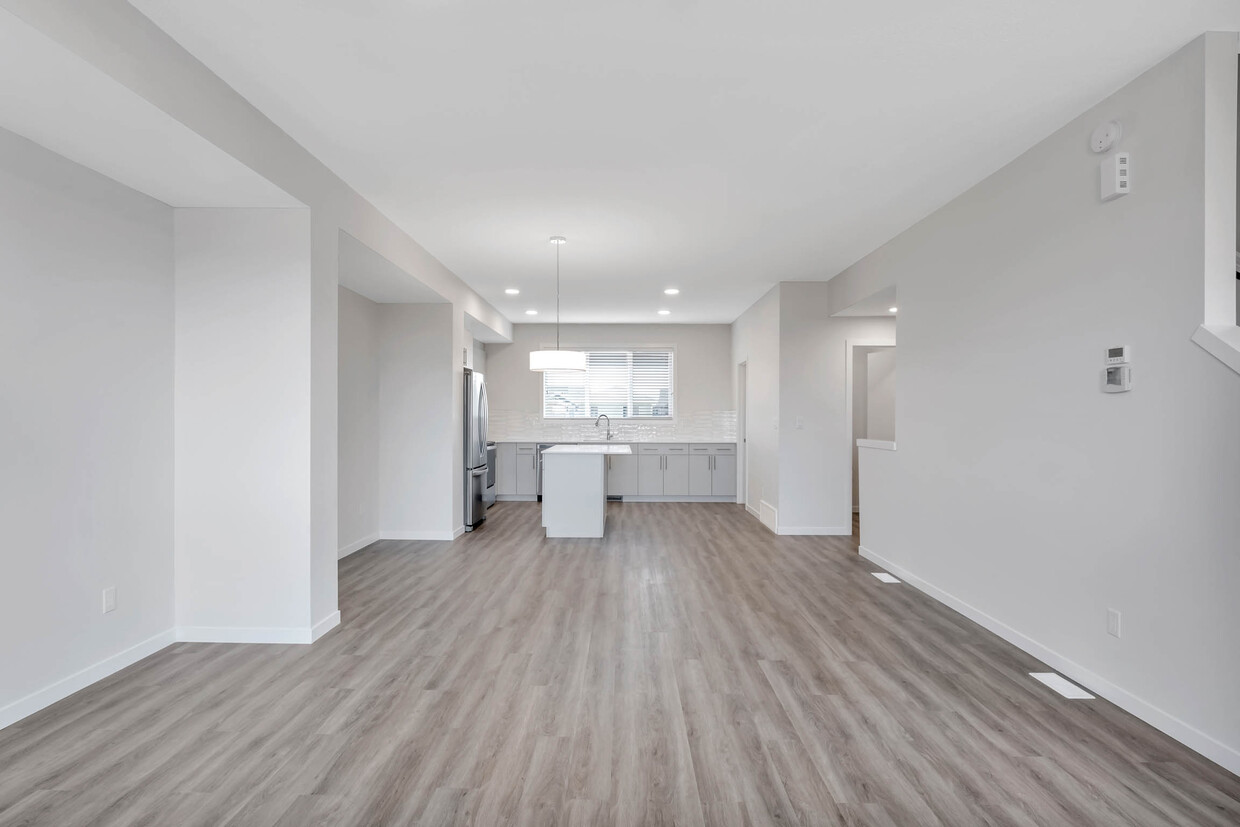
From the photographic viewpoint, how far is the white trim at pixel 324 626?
3.22 m

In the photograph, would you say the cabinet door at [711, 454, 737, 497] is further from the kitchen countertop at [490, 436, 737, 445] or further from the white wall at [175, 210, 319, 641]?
the white wall at [175, 210, 319, 641]

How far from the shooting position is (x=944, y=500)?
390 cm

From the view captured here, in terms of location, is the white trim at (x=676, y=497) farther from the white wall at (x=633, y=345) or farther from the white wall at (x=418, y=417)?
the white wall at (x=418, y=417)

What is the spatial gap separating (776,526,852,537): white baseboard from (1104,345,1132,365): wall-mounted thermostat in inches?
150

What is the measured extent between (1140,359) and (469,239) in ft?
13.6

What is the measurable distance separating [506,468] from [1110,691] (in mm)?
7291

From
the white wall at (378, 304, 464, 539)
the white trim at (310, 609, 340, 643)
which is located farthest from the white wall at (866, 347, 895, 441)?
the white trim at (310, 609, 340, 643)

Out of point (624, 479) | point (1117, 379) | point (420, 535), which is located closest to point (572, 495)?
point (420, 535)

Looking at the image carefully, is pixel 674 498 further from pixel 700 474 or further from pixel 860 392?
pixel 860 392

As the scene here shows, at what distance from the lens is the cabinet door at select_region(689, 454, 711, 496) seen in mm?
8586

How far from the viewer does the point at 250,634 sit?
3189 millimetres

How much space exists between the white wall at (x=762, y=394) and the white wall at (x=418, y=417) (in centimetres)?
329

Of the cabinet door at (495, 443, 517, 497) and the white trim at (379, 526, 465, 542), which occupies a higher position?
the cabinet door at (495, 443, 517, 497)

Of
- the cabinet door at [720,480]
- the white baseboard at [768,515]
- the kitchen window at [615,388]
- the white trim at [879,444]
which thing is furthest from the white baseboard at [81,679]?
the cabinet door at [720,480]
